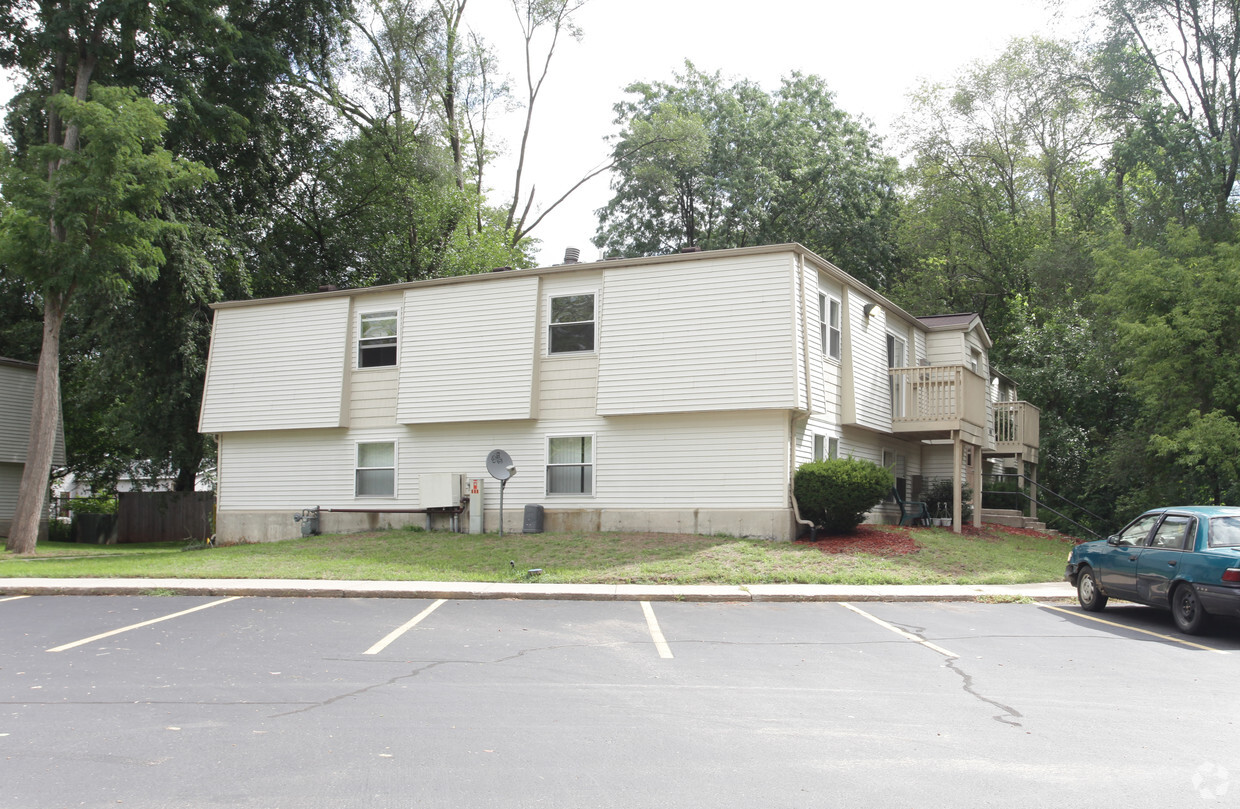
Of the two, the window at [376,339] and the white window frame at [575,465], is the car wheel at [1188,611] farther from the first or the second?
the window at [376,339]

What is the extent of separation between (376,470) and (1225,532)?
17823 millimetres

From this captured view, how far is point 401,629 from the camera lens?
36.5 feet

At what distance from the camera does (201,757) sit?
6.04m

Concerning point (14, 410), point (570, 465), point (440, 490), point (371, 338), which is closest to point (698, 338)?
point (570, 465)

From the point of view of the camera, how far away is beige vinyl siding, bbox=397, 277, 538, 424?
21312mm

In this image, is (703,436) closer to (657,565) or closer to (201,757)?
(657,565)

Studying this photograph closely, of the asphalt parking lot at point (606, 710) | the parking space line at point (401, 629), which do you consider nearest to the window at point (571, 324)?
the parking space line at point (401, 629)

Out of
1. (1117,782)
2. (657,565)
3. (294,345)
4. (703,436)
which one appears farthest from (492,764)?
(294,345)

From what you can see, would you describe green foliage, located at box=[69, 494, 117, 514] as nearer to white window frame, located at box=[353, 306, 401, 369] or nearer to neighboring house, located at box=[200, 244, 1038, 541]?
neighboring house, located at box=[200, 244, 1038, 541]

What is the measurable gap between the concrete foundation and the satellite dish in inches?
55.7

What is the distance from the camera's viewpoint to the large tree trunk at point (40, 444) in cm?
2344

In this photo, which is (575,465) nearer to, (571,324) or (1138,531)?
(571,324)

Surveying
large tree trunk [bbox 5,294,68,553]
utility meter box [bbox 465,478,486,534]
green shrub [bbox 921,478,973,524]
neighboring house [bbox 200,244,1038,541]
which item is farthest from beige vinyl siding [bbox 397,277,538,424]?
green shrub [bbox 921,478,973,524]

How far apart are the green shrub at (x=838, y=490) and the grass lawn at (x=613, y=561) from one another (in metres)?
0.65
